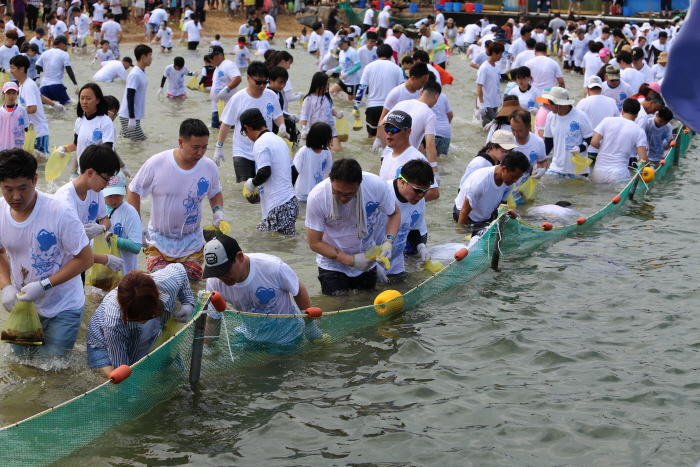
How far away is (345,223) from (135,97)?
777 cm

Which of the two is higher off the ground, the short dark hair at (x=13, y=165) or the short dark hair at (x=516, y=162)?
the short dark hair at (x=13, y=165)

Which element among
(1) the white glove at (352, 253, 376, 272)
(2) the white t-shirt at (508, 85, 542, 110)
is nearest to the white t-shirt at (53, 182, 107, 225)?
(1) the white glove at (352, 253, 376, 272)

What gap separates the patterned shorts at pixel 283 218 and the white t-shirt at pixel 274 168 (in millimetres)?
57

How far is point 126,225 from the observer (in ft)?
20.2

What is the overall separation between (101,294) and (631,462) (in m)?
4.37

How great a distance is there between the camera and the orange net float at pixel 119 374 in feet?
13.1

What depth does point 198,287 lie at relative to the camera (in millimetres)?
7031

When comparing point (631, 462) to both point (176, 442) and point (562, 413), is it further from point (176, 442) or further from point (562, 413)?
point (176, 442)

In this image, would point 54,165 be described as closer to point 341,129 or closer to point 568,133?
point 341,129

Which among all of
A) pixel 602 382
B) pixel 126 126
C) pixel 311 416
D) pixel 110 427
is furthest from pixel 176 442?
pixel 126 126

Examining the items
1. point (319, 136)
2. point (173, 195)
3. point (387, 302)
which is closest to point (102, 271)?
point (173, 195)

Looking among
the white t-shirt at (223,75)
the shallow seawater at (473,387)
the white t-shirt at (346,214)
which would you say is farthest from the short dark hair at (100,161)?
the white t-shirt at (223,75)

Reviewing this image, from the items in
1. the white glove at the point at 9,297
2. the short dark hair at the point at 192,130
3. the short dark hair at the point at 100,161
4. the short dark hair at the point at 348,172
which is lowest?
the white glove at the point at 9,297

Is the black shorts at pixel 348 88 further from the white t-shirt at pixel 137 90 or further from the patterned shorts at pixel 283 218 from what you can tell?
the patterned shorts at pixel 283 218
